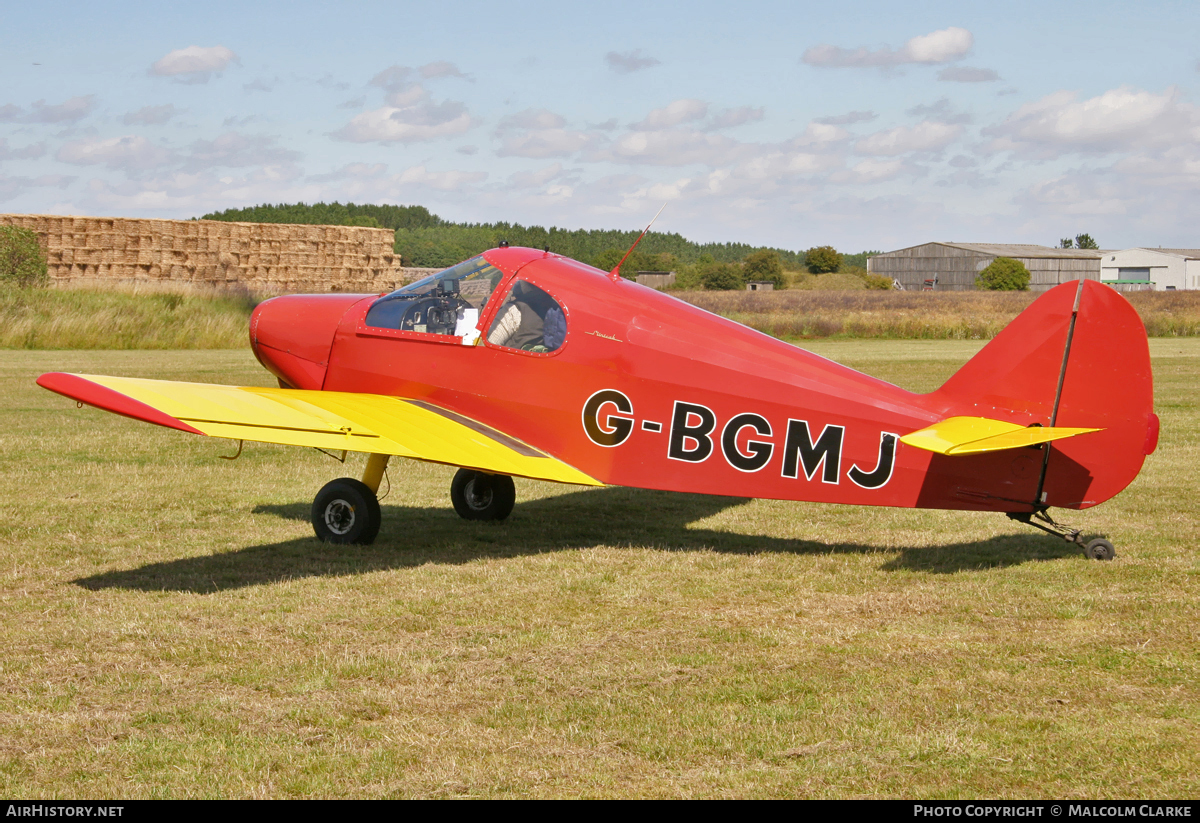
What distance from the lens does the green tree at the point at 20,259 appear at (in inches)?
1313

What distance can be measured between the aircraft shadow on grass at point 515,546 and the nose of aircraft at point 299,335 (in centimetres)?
131

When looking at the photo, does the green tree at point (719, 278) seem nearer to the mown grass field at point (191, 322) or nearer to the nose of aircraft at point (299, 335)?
the mown grass field at point (191, 322)

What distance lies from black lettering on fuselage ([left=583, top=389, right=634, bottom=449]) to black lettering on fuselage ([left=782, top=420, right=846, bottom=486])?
1.12m

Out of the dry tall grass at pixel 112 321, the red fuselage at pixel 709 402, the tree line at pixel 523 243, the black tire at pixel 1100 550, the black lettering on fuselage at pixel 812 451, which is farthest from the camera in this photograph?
the tree line at pixel 523 243

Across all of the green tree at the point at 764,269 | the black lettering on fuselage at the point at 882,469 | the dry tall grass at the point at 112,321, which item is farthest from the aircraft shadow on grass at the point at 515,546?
the green tree at the point at 764,269

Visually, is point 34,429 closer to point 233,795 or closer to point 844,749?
point 233,795

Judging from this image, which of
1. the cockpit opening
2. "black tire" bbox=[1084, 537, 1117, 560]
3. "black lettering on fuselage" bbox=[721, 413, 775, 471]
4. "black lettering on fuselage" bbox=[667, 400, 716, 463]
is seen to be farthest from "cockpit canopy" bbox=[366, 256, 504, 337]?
"black tire" bbox=[1084, 537, 1117, 560]

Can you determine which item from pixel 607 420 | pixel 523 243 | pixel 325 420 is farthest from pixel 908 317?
pixel 325 420

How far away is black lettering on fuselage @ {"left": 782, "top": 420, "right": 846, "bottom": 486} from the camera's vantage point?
695cm

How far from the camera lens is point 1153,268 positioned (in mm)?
102875

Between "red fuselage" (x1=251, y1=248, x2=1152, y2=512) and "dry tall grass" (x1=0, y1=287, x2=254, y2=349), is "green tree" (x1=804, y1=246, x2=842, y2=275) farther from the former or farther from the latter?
"red fuselage" (x1=251, y1=248, x2=1152, y2=512)

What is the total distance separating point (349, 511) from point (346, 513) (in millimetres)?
Answer: 38
